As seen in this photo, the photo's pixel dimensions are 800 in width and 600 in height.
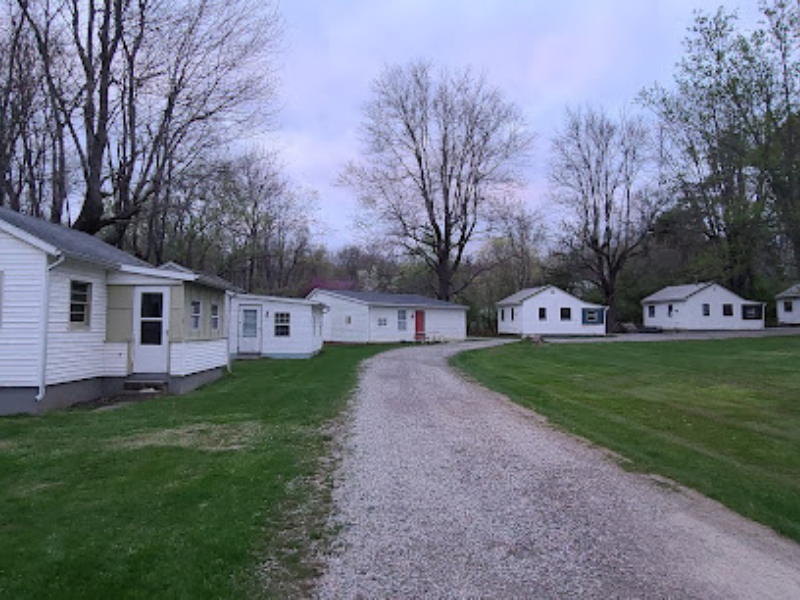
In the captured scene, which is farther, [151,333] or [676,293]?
[676,293]

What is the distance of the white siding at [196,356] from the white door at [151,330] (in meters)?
0.17

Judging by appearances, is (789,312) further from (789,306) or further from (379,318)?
(379,318)

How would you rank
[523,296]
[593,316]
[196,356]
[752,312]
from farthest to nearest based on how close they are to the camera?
[752,312] → [593,316] → [523,296] → [196,356]

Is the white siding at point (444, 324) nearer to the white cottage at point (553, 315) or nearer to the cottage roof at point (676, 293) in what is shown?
the white cottage at point (553, 315)

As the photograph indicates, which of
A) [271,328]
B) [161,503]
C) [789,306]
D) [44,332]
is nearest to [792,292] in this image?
[789,306]

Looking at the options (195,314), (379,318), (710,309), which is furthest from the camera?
(710,309)

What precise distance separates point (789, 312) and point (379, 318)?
3558 cm

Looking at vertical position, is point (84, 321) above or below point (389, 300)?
below

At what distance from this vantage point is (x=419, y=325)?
119ft

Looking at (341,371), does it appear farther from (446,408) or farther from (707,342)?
(707,342)

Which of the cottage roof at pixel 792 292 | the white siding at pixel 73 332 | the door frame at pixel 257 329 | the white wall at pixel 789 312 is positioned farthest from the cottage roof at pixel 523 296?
the white siding at pixel 73 332

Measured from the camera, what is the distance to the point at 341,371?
17.3 m

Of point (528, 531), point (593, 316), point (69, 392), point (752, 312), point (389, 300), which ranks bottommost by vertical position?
point (528, 531)

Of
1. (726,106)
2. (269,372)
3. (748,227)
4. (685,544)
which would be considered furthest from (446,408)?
(748,227)
